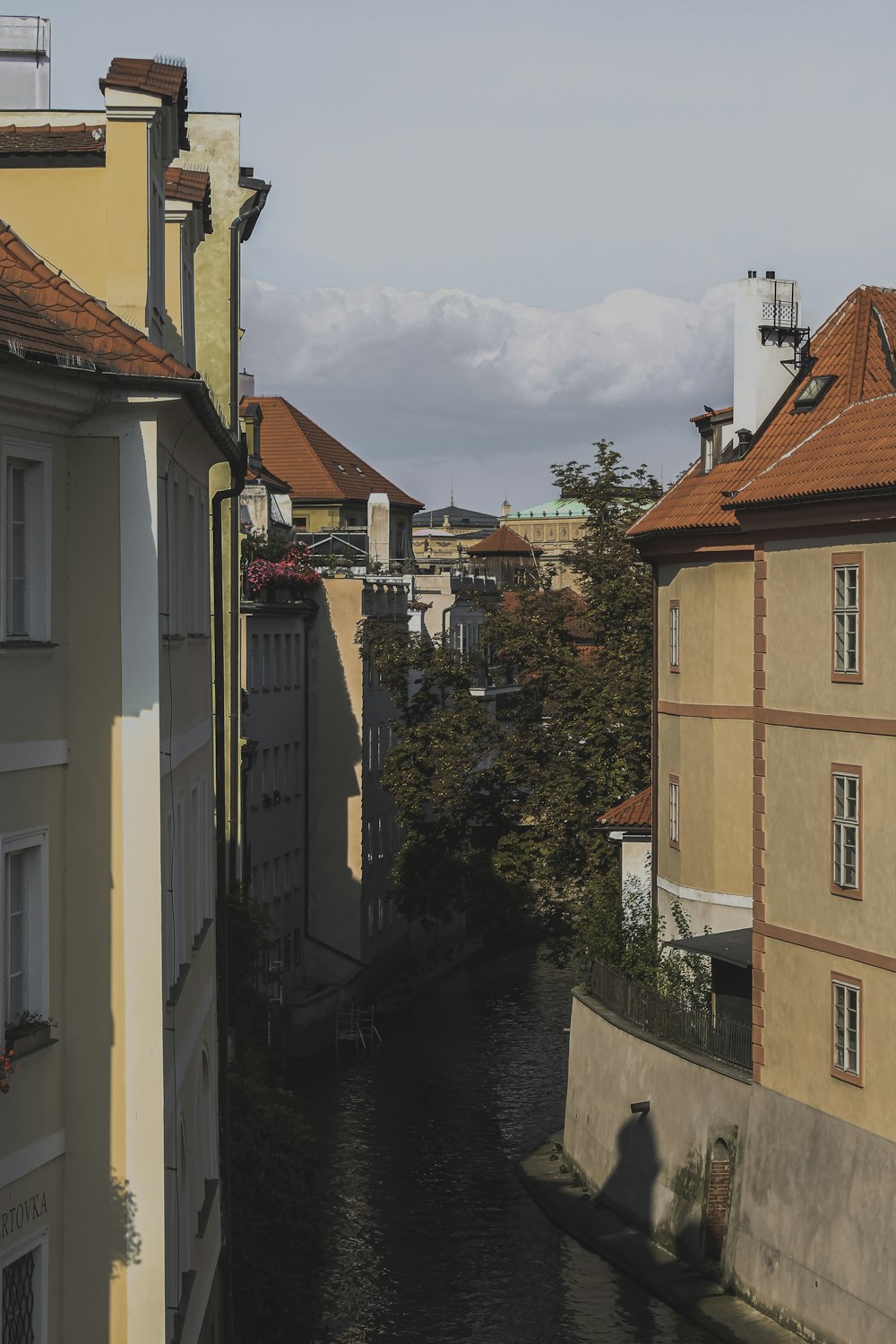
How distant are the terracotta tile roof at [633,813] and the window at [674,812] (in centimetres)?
416

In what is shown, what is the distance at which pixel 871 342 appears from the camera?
107ft

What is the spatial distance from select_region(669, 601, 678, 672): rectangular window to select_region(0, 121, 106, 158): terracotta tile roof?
21767mm

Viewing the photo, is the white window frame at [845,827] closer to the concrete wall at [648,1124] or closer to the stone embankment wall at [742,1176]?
the stone embankment wall at [742,1176]

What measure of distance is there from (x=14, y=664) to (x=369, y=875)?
155 feet

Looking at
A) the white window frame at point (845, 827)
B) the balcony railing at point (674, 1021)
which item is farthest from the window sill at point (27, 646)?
the balcony railing at point (674, 1021)

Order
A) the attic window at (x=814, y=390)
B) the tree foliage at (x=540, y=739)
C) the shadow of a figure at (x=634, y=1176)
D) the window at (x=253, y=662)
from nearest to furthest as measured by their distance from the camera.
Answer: the attic window at (x=814, y=390) → the shadow of a figure at (x=634, y=1176) → the tree foliage at (x=540, y=739) → the window at (x=253, y=662)

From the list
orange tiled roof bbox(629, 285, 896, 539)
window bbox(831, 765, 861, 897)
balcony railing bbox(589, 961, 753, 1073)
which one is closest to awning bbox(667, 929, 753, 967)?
balcony railing bbox(589, 961, 753, 1073)

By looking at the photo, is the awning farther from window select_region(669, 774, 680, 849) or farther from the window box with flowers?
the window box with flowers

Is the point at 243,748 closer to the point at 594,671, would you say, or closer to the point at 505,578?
the point at 594,671

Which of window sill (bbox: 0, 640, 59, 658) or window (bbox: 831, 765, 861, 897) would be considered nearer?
window sill (bbox: 0, 640, 59, 658)

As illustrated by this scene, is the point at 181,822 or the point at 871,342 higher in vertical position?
the point at 871,342

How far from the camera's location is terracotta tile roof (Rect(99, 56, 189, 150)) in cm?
1476

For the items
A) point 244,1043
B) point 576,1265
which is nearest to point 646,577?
point 576,1265

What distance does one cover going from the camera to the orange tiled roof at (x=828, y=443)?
86.1ft
